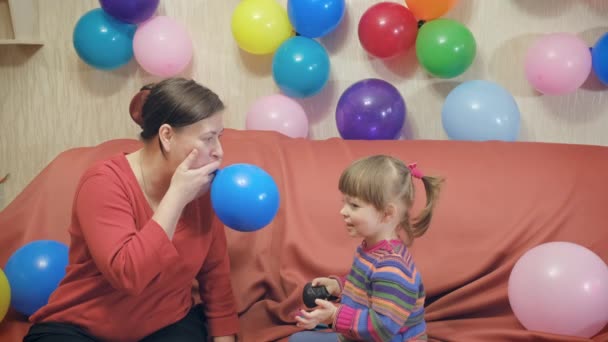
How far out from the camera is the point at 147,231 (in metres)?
1.62

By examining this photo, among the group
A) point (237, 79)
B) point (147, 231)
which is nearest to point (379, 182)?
point (147, 231)

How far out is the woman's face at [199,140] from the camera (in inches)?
66.2

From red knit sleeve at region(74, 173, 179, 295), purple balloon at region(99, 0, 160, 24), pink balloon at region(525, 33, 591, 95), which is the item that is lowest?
red knit sleeve at region(74, 173, 179, 295)

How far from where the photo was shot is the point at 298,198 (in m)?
2.29

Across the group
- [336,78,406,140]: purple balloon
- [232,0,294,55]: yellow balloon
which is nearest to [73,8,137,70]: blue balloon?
[232,0,294,55]: yellow balloon

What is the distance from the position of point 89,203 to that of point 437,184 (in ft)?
2.75

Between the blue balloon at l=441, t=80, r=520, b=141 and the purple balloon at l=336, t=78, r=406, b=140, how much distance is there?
0.18 m

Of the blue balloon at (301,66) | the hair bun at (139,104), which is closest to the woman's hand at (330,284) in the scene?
the hair bun at (139,104)

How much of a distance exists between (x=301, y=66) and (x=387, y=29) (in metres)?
0.32

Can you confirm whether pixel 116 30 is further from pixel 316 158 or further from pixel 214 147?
pixel 214 147

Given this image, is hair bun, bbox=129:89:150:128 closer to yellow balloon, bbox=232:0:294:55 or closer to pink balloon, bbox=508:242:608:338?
yellow balloon, bbox=232:0:294:55

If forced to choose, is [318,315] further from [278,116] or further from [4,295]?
A: [278,116]

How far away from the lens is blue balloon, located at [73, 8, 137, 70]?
2674mm

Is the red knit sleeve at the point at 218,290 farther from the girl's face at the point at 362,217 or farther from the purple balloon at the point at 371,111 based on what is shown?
the purple balloon at the point at 371,111
